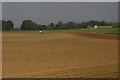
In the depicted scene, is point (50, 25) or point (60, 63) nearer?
point (60, 63)

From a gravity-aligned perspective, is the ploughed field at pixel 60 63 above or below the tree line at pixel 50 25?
below

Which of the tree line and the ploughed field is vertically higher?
the tree line

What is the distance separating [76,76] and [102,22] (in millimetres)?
91727

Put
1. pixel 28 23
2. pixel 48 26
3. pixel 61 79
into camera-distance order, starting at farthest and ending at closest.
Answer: pixel 48 26 < pixel 28 23 < pixel 61 79

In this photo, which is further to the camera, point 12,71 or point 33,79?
point 12,71

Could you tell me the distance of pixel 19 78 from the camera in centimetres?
710

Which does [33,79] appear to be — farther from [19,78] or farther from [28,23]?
[28,23]

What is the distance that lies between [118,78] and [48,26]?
89.0m

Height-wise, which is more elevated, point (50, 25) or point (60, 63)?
point (50, 25)

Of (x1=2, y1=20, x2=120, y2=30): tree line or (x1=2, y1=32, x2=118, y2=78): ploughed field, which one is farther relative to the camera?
(x1=2, y1=20, x2=120, y2=30): tree line

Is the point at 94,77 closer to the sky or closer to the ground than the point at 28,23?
closer to the ground

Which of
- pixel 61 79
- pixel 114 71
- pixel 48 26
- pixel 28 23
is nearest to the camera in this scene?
pixel 61 79

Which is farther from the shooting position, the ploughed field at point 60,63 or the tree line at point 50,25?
the tree line at point 50,25

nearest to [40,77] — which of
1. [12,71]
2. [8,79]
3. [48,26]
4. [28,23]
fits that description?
[8,79]
